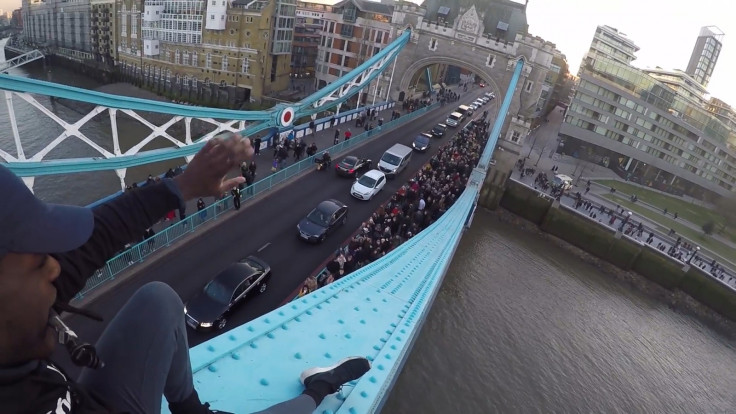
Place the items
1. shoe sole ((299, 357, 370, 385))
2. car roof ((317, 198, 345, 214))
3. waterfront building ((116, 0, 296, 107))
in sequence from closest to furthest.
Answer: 1. shoe sole ((299, 357, 370, 385))
2. car roof ((317, 198, 345, 214))
3. waterfront building ((116, 0, 296, 107))

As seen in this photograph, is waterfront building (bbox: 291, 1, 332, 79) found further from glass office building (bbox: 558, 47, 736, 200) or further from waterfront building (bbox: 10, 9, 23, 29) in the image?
waterfront building (bbox: 10, 9, 23, 29)

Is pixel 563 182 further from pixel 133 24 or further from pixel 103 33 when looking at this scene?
pixel 103 33

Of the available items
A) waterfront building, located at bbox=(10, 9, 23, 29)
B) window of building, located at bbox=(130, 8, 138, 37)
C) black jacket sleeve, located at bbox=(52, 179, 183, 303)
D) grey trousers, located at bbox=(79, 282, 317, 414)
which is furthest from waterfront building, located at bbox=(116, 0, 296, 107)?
waterfront building, located at bbox=(10, 9, 23, 29)

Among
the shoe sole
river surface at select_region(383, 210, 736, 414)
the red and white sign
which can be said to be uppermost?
the shoe sole

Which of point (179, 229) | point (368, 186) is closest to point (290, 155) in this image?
point (368, 186)

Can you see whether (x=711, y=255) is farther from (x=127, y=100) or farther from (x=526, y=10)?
(x=127, y=100)

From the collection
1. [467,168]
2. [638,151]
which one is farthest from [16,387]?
[638,151]
